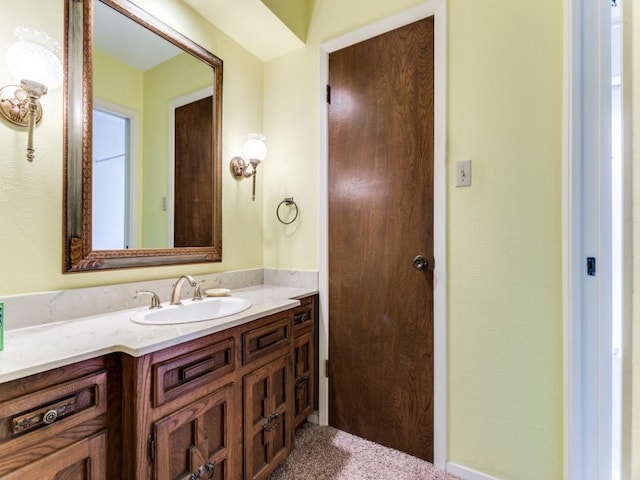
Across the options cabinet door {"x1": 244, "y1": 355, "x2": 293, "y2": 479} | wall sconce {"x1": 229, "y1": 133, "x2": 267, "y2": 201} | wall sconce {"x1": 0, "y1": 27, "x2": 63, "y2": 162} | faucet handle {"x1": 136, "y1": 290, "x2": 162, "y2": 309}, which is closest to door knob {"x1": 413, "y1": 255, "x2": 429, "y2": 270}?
cabinet door {"x1": 244, "y1": 355, "x2": 293, "y2": 479}

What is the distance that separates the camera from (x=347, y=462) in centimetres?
154

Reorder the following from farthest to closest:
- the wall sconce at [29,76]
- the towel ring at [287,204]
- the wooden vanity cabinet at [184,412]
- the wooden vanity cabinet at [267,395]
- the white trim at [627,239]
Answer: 1. the towel ring at [287,204]
2. the wooden vanity cabinet at [267,395]
3. the wall sconce at [29,76]
4. the wooden vanity cabinet at [184,412]
5. the white trim at [627,239]

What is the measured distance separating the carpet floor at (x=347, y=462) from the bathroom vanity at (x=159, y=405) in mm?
138

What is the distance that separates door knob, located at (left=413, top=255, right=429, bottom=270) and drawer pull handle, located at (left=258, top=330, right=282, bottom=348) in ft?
2.44

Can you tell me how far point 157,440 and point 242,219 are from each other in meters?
1.28

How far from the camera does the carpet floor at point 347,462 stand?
1.44 meters

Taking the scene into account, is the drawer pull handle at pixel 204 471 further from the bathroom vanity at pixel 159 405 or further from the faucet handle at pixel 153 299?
the faucet handle at pixel 153 299

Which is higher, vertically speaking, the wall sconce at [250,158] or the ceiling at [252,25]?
the ceiling at [252,25]

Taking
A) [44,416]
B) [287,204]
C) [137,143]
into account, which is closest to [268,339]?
[44,416]

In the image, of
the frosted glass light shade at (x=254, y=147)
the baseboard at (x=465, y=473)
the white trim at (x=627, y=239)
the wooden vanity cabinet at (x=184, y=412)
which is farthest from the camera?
the frosted glass light shade at (x=254, y=147)

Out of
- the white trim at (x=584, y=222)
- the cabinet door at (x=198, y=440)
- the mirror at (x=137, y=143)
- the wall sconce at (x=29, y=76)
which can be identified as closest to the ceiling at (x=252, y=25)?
the mirror at (x=137, y=143)

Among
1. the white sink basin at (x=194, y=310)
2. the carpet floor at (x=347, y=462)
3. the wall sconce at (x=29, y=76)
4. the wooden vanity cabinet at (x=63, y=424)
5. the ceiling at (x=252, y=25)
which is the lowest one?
the carpet floor at (x=347, y=462)

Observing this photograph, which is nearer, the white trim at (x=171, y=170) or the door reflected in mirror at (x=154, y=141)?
the door reflected in mirror at (x=154, y=141)

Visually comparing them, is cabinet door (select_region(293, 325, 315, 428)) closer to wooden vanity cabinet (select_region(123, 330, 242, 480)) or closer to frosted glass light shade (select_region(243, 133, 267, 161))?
wooden vanity cabinet (select_region(123, 330, 242, 480))
